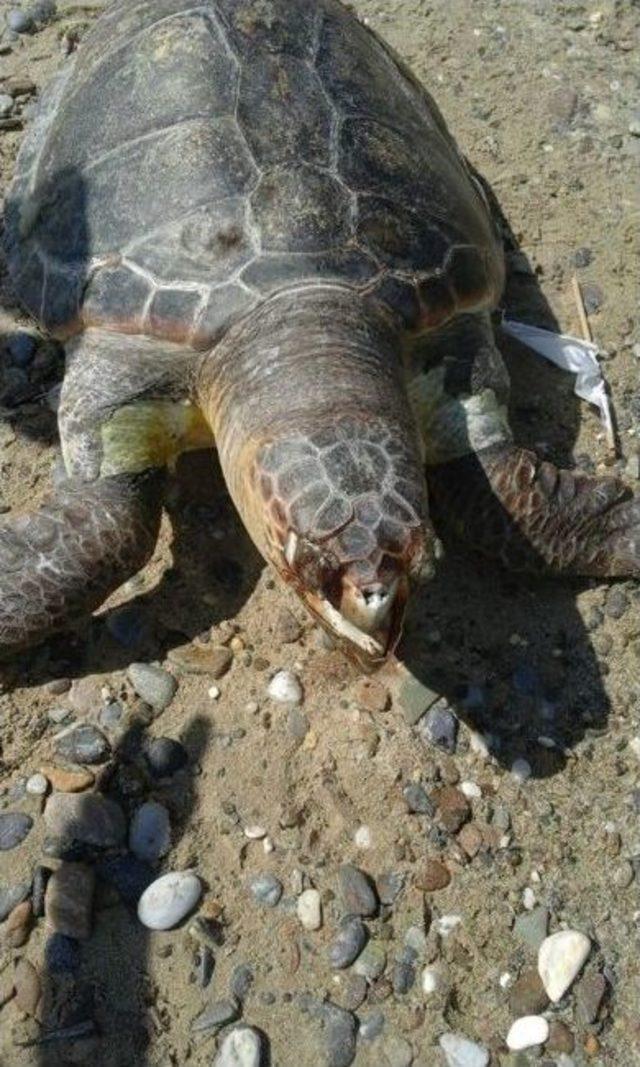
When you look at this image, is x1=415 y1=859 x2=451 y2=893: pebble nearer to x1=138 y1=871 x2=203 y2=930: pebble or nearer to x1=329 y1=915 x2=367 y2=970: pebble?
x1=329 y1=915 x2=367 y2=970: pebble

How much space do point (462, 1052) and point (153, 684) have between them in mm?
1678

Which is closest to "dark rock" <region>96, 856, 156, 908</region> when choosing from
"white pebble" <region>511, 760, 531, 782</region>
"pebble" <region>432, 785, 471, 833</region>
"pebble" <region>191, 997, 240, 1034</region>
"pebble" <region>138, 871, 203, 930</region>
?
"pebble" <region>138, 871, 203, 930</region>

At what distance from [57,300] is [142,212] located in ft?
1.79

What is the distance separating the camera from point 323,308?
3920 millimetres

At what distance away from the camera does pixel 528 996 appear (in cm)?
338

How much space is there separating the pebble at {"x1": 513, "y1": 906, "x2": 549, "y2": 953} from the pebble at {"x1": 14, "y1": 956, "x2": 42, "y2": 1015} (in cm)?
157

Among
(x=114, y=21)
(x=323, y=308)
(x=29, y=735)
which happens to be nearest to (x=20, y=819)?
(x=29, y=735)

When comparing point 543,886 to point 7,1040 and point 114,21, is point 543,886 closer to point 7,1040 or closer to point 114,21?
point 7,1040

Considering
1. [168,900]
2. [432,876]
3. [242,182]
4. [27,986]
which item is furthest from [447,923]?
[242,182]

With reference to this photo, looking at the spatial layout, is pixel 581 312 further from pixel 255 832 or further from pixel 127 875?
pixel 127 875

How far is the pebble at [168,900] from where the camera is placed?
343 centimetres

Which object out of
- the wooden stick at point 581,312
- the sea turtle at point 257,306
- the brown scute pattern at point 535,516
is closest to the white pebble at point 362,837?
the sea turtle at point 257,306

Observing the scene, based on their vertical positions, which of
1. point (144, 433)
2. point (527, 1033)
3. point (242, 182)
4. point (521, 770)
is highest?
point (242, 182)

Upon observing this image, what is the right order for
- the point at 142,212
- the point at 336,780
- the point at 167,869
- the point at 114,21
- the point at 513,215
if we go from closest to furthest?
1. the point at 167,869
2. the point at 336,780
3. the point at 142,212
4. the point at 114,21
5. the point at 513,215
